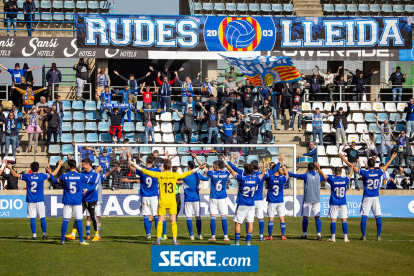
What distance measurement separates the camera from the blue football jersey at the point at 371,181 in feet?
48.2

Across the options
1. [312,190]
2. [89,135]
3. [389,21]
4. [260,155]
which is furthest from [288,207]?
[389,21]

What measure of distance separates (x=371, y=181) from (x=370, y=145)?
10.2m

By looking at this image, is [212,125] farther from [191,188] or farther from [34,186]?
[34,186]

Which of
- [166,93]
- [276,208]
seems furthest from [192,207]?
[166,93]

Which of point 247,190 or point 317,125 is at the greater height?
point 317,125

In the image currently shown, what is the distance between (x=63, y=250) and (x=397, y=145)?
57.4 feet

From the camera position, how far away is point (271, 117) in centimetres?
2653

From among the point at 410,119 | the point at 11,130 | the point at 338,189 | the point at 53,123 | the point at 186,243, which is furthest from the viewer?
the point at 410,119

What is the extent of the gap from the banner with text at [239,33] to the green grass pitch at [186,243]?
40.6 ft

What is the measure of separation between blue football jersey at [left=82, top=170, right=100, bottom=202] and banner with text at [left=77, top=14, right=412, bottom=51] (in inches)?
556

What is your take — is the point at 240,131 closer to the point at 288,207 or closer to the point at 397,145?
the point at 288,207

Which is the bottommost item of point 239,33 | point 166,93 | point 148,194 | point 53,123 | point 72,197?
point 148,194

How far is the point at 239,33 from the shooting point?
1061 inches

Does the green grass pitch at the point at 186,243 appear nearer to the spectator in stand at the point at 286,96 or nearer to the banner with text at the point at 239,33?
the spectator in stand at the point at 286,96
